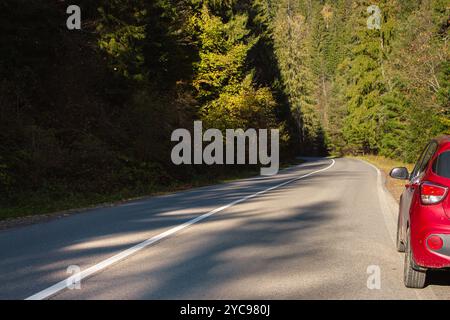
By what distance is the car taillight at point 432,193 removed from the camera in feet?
17.2

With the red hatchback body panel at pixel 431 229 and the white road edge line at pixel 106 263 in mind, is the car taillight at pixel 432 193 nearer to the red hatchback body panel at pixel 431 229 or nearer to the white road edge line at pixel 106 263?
the red hatchback body panel at pixel 431 229

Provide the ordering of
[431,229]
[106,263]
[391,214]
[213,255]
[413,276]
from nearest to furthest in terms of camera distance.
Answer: [431,229]
[413,276]
[106,263]
[213,255]
[391,214]

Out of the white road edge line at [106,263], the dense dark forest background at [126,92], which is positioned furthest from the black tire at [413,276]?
the dense dark forest background at [126,92]

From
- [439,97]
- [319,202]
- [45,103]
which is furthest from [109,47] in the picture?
[439,97]

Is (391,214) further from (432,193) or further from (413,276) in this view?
(432,193)

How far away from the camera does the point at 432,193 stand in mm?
5316

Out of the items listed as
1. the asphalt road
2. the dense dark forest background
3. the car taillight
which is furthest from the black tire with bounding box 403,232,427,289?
the dense dark forest background

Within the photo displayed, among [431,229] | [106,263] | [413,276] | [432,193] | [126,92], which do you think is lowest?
[106,263]

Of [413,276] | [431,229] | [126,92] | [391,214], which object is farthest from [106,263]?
[126,92]

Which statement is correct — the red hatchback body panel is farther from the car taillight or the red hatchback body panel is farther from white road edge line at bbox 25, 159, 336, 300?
white road edge line at bbox 25, 159, 336, 300

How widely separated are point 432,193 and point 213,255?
130 inches

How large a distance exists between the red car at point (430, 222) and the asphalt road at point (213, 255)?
0.33 m
